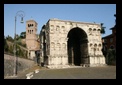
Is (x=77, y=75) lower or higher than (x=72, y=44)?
lower

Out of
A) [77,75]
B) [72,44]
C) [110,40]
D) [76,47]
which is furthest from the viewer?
[110,40]

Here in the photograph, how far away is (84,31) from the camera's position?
1935 inches

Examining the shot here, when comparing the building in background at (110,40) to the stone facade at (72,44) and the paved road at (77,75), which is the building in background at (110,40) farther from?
the paved road at (77,75)

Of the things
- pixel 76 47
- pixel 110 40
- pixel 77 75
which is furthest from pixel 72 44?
pixel 77 75

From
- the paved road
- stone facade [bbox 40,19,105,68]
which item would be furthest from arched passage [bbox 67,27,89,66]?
the paved road

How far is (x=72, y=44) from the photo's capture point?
2111 inches

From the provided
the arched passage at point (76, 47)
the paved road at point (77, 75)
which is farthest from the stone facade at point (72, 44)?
the paved road at point (77, 75)

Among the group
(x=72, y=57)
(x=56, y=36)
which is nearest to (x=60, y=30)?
(x=56, y=36)

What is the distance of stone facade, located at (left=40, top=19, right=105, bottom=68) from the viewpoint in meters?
44.8

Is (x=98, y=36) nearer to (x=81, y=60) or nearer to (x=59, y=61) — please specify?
(x=81, y=60)

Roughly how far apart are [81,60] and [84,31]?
27.2 ft

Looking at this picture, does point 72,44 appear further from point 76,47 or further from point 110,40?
point 110,40

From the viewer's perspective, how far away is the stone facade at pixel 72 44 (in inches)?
1762

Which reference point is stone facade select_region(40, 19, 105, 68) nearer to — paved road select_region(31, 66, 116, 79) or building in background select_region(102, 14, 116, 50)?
building in background select_region(102, 14, 116, 50)
